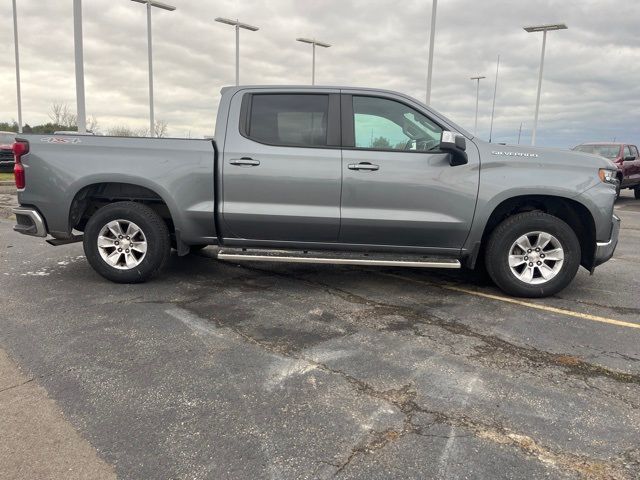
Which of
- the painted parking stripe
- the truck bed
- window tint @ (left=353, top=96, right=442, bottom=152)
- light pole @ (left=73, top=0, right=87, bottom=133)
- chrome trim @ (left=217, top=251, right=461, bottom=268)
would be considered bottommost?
the painted parking stripe

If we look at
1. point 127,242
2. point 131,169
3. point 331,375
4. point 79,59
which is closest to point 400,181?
point 331,375

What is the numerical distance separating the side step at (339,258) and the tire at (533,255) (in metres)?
0.47

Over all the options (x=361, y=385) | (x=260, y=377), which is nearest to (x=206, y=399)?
(x=260, y=377)

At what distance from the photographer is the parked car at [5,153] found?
18.7 m

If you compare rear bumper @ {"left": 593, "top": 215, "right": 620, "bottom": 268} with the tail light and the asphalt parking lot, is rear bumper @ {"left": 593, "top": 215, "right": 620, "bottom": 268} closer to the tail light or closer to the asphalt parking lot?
the asphalt parking lot

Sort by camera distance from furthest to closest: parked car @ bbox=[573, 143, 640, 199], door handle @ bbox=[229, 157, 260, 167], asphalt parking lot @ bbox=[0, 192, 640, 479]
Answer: parked car @ bbox=[573, 143, 640, 199] < door handle @ bbox=[229, 157, 260, 167] < asphalt parking lot @ bbox=[0, 192, 640, 479]

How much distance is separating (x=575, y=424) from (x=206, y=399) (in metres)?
2.06

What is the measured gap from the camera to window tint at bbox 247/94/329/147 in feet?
16.3

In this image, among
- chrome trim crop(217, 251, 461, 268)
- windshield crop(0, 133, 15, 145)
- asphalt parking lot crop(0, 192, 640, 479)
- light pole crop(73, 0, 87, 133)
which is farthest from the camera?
windshield crop(0, 133, 15, 145)

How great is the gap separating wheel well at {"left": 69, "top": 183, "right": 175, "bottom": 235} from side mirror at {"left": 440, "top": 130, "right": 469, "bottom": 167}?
2.86m

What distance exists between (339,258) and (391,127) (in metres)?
1.40

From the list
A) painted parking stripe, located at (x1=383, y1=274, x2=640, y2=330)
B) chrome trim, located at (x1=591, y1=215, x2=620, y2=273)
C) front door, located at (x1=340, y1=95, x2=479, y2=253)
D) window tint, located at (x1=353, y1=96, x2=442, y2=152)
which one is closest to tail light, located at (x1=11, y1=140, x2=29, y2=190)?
front door, located at (x1=340, y1=95, x2=479, y2=253)

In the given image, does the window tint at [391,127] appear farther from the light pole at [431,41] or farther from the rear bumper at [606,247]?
the light pole at [431,41]

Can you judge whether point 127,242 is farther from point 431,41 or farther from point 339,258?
point 431,41
